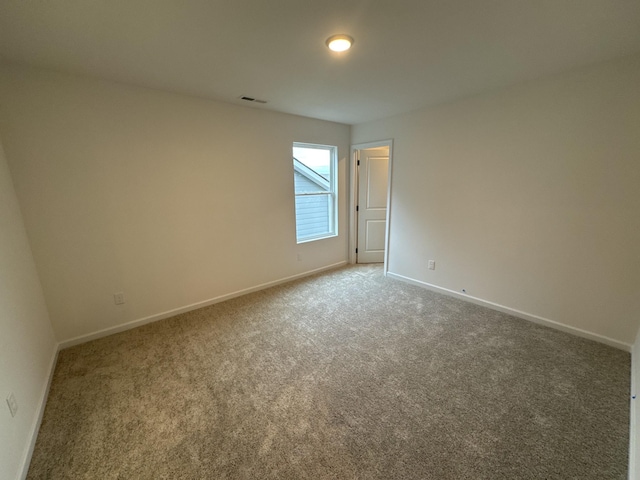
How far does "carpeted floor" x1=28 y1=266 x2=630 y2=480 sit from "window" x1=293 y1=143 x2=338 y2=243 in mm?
1826

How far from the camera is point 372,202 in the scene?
15.1 ft

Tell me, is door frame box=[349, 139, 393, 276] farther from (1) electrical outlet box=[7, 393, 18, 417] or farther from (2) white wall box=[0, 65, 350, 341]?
(1) electrical outlet box=[7, 393, 18, 417]

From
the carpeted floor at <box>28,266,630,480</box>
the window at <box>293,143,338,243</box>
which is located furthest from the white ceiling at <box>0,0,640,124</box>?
the carpeted floor at <box>28,266,630,480</box>

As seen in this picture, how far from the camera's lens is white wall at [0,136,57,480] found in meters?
1.34

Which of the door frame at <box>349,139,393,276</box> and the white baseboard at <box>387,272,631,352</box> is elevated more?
the door frame at <box>349,139,393,276</box>

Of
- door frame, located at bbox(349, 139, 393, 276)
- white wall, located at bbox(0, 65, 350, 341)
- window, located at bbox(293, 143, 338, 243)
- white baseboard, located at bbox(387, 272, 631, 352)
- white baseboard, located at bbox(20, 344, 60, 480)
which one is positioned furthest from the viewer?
window, located at bbox(293, 143, 338, 243)

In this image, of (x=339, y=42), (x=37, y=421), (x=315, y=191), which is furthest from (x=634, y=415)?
(x=315, y=191)

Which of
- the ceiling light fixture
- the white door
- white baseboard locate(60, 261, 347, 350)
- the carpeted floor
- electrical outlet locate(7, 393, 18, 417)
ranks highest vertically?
the ceiling light fixture

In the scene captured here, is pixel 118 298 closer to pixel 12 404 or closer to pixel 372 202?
pixel 12 404

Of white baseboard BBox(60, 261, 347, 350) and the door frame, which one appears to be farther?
the door frame

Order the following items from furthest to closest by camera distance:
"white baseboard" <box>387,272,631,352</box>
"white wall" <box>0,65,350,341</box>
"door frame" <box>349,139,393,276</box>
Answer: "door frame" <box>349,139,393,276</box> → "white baseboard" <box>387,272,631,352</box> → "white wall" <box>0,65,350,341</box>

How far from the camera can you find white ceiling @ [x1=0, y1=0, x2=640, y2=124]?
4.53 ft

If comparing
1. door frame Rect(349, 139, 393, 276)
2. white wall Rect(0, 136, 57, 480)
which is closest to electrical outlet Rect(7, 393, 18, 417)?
white wall Rect(0, 136, 57, 480)

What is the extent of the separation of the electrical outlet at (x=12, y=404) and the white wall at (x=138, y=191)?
1.19 metres
